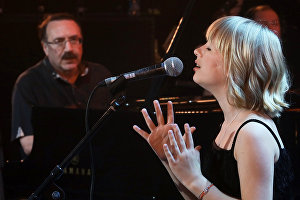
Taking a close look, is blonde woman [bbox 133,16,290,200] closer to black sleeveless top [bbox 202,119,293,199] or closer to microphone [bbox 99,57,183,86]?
black sleeveless top [bbox 202,119,293,199]

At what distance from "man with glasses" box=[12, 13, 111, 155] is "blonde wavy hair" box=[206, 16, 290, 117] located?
272 centimetres

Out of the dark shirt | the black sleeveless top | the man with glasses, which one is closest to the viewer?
the black sleeveless top

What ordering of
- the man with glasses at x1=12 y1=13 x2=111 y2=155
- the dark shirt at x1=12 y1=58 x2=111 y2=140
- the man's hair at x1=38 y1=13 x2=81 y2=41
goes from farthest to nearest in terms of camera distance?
the man's hair at x1=38 y1=13 x2=81 y2=41 < the man with glasses at x1=12 y1=13 x2=111 y2=155 < the dark shirt at x1=12 y1=58 x2=111 y2=140

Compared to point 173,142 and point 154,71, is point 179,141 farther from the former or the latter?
point 154,71

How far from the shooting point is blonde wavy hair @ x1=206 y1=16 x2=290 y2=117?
2350mm

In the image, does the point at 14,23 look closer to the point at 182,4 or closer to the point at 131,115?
the point at 182,4

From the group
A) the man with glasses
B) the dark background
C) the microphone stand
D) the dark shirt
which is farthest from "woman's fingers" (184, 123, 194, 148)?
the man with glasses

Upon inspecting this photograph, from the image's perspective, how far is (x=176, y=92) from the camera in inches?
202

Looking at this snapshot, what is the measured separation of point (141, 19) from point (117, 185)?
2043mm

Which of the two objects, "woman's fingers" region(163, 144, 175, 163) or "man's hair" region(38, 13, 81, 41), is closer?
"woman's fingers" region(163, 144, 175, 163)

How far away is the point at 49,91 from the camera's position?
16.2ft

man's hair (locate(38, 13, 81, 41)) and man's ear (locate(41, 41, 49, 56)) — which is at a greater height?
man's hair (locate(38, 13, 81, 41))

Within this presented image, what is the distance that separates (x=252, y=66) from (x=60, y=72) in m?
3.00

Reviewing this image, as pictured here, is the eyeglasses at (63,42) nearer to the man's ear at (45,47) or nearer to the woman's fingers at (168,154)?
the man's ear at (45,47)
